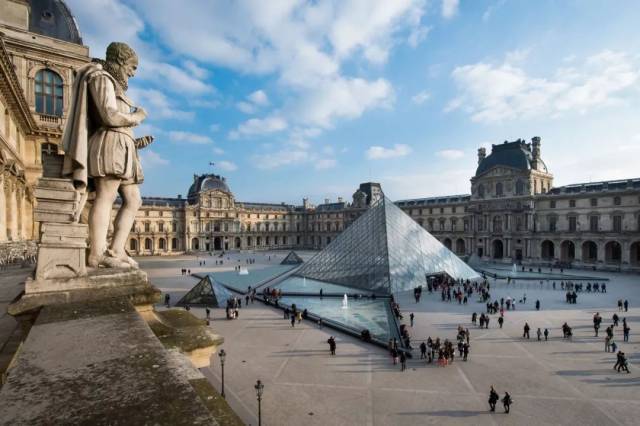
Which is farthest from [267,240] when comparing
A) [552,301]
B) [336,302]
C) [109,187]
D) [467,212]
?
[109,187]

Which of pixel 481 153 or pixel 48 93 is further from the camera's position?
pixel 481 153

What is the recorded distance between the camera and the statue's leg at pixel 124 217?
135 inches

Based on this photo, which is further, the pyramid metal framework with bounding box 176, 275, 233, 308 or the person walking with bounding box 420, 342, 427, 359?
the pyramid metal framework with bounding box 176, 275, 233, 308

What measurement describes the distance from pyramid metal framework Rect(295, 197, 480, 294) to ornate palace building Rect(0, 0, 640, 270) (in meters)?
16.7

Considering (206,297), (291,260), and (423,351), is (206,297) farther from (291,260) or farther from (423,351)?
(291,260)

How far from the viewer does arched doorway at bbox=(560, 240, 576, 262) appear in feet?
136

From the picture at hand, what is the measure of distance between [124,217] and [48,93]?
71.6 feet

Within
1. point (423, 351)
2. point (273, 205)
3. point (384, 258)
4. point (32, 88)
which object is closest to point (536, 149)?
point (384, 258)

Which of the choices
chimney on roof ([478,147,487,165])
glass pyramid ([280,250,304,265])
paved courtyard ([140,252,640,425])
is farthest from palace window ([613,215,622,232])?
glass pyramid ([280,250,304,265])

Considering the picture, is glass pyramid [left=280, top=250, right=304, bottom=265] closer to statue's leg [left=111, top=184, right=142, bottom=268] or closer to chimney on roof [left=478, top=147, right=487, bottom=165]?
chimney on roof [left=478, top=147, right=487, bottom=165]

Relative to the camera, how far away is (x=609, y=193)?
3734cm

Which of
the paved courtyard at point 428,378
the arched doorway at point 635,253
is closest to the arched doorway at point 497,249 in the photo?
the arched doorway at point 635,253

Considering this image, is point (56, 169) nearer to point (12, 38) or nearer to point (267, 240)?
point (12, 38)

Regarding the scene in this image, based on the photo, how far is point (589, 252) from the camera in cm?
4244
